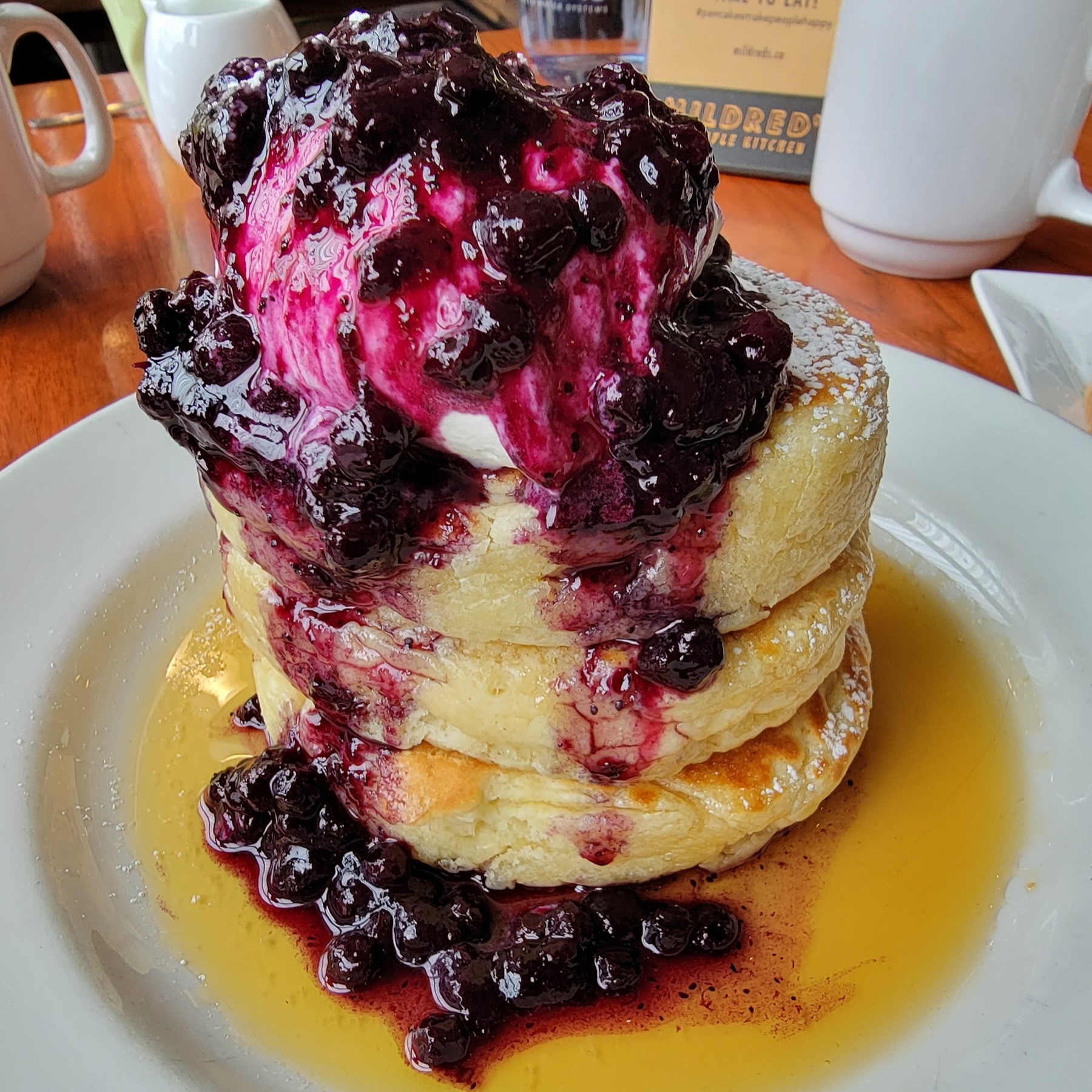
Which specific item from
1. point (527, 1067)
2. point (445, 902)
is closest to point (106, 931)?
point (445, 902)

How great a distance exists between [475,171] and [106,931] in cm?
105

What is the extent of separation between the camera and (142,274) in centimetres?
280

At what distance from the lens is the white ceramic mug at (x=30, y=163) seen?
2.49m

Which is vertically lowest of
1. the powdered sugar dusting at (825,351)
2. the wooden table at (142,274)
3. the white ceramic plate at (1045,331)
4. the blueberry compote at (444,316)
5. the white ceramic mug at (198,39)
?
the wooden table at (142,274)

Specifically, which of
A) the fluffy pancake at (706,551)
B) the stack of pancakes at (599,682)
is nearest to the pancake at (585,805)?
the stack of pancakes at (599,682)

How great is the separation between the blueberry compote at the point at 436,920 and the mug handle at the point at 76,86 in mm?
2040

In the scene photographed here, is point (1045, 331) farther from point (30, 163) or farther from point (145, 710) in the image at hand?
point (30, 163)

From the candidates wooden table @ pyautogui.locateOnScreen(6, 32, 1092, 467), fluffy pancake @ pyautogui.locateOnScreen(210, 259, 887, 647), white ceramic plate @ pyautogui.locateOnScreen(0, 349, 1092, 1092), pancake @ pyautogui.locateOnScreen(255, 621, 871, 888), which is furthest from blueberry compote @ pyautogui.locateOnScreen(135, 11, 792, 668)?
wooden table @ pyautogui.locateOnScreen(6, 32, 1092, 467)

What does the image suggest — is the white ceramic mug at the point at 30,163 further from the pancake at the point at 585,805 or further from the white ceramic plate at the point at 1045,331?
the white ceramic plate at the point at 1045,331

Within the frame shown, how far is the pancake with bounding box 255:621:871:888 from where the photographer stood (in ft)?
4.34

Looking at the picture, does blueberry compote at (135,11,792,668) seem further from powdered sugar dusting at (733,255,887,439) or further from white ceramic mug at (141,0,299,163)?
white ceramic mug at (141,0,299,163)

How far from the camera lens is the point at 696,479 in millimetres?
1077

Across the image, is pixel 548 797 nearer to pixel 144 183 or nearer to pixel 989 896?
pixel 989 896

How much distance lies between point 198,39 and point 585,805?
2481mm
